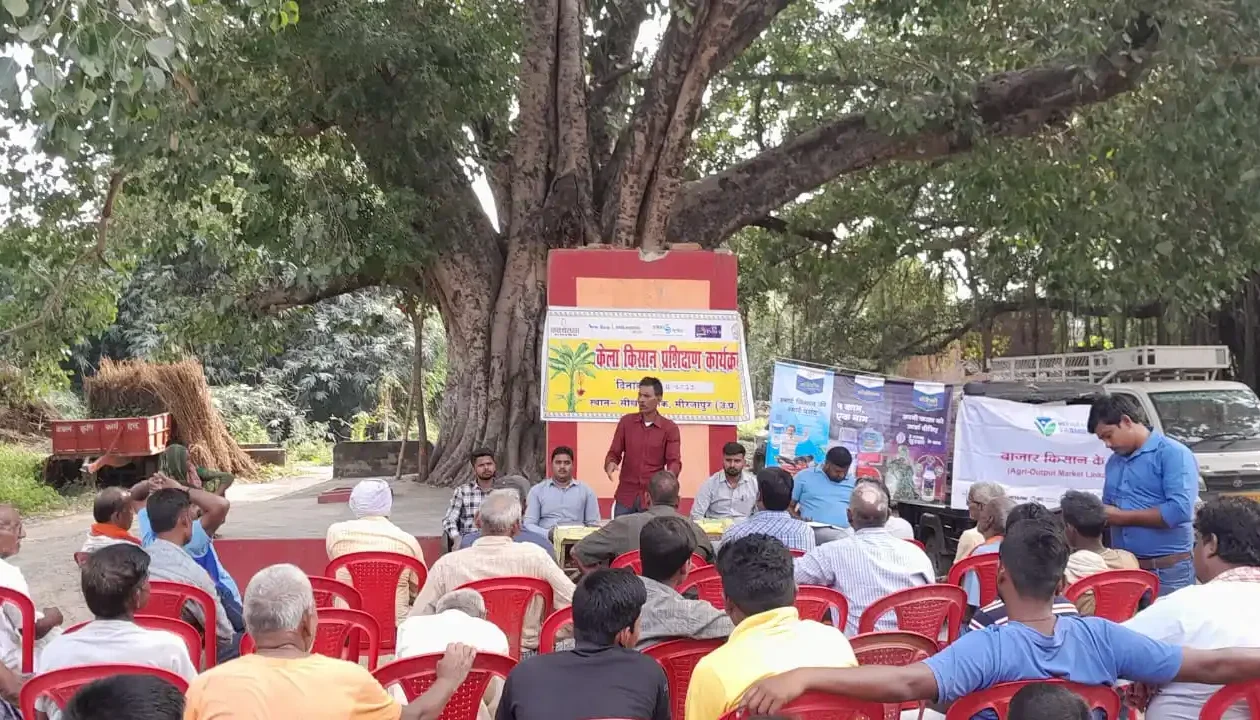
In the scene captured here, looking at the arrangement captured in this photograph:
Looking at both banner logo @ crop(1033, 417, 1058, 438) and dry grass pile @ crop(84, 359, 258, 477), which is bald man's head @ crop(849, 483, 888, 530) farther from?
dry grass pile @ crop(84, 359, 258, 477)

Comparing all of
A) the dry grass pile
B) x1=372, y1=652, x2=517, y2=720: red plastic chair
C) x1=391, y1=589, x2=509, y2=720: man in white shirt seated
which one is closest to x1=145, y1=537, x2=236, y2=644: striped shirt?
x1=391, y1=589, x2=509, y2=720: man in white shirt seated

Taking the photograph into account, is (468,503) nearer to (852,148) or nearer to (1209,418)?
(1209,418)

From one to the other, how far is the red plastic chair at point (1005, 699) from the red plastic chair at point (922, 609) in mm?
1180

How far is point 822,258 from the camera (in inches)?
591

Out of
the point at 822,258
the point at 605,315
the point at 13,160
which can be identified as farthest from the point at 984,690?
the point at 822,258

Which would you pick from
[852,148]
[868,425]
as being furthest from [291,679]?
[852,148]

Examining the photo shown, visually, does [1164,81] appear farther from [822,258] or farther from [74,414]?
[74,414]

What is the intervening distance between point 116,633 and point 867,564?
101 inches

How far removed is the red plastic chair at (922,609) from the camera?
147 inches

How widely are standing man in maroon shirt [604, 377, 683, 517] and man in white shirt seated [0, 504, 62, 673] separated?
3.60 metres

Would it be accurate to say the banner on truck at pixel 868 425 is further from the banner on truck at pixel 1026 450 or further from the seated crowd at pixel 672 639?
the seated crowd at pixel 672 639

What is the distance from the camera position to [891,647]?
304 cm

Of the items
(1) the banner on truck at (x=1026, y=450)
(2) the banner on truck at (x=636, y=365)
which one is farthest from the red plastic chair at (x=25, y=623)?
(1) the banner on truck at (x=1026, y=450)

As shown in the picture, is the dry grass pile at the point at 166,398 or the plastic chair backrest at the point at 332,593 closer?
the plastic chair backrest at the point at 332,593
